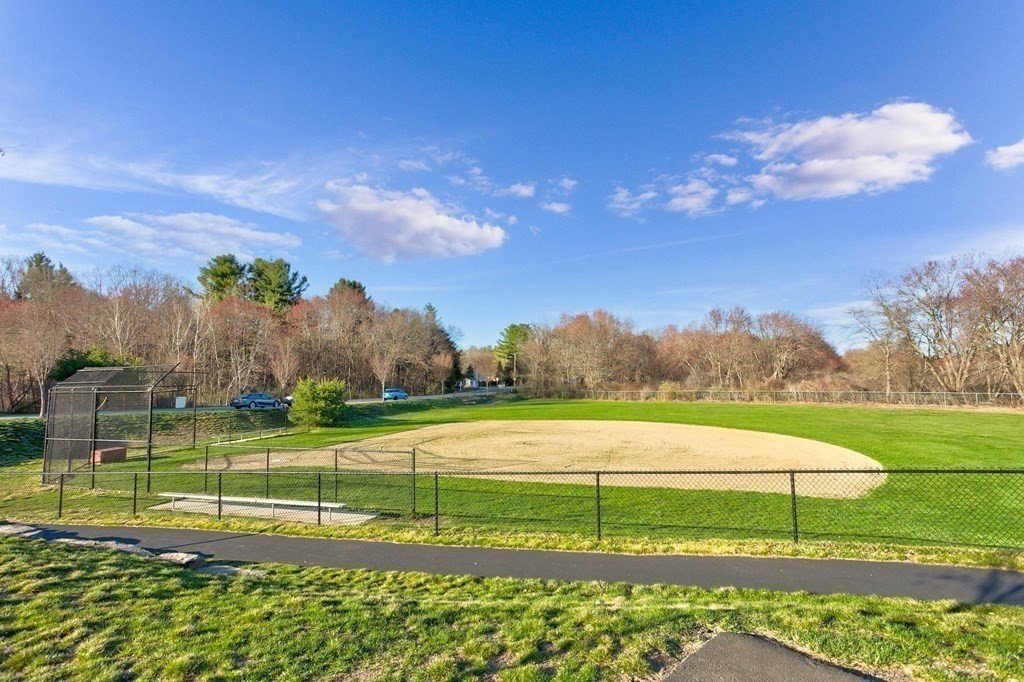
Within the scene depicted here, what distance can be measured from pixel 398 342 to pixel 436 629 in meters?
66.3

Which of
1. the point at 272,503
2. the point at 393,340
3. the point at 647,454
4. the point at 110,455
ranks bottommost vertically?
the point at 647,454

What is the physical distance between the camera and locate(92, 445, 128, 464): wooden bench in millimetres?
21564

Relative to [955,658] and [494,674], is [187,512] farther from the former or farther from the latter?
[955,658]

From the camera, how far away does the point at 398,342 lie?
2744 inches

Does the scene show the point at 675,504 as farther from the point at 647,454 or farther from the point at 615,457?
the point at 647,454

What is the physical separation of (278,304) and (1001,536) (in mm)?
70926

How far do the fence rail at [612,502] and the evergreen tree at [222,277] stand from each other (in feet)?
173

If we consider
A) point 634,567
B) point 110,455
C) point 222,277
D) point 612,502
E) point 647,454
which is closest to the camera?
point 634,567

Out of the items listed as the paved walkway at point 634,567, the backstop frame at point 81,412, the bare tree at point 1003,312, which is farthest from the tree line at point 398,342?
the paved walkway at point 634,567

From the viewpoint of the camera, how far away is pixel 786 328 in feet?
238

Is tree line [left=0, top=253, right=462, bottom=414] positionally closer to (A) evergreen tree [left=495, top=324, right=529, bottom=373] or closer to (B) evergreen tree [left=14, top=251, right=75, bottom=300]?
(B) evergreen tree [left=14, top=251, right=75, bottom=300]

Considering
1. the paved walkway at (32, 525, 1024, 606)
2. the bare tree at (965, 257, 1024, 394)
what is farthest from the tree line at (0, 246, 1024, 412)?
the paved walkway at (32, 525, 1024, 606)

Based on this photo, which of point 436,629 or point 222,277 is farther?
point 222,277

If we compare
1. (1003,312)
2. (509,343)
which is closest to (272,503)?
(1003,312)
